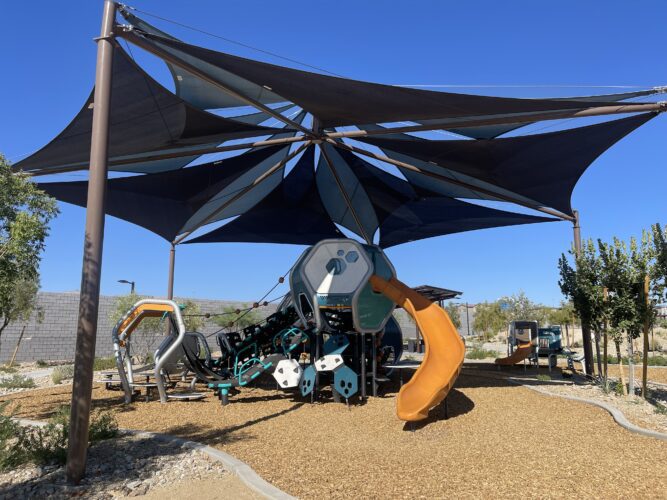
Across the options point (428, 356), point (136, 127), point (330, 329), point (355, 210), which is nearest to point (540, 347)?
point (355, 210)

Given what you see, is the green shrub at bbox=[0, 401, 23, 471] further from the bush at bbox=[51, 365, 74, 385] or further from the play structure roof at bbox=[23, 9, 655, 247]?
the bush at bbox=[51, 365, 74, 385]

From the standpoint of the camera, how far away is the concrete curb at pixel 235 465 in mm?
4544

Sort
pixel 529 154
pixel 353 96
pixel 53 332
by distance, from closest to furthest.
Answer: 1. pixel 353 96
2. pixel 529 154
3. pixel 53 332

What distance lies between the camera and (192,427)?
7559 millimetres

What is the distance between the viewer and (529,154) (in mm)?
10570

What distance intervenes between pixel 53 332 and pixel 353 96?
25.2 m

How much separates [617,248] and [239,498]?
9.26 metres

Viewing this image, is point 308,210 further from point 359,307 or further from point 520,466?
point 520,466

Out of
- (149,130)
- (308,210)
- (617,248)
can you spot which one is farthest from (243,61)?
(308,210)

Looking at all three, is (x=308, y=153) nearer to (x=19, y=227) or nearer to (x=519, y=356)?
(x=19, y=227)

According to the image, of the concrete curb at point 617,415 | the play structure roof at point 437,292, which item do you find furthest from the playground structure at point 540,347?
the concrete curb at point 617,415

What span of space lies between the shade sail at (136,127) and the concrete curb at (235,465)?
525cm

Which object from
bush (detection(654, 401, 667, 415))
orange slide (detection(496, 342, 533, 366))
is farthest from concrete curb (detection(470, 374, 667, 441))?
orange slide (detection(496, 342, 533, 366))

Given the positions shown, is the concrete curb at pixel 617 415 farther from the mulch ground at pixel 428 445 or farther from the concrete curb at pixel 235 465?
the concrete curb at pixel 235 465
